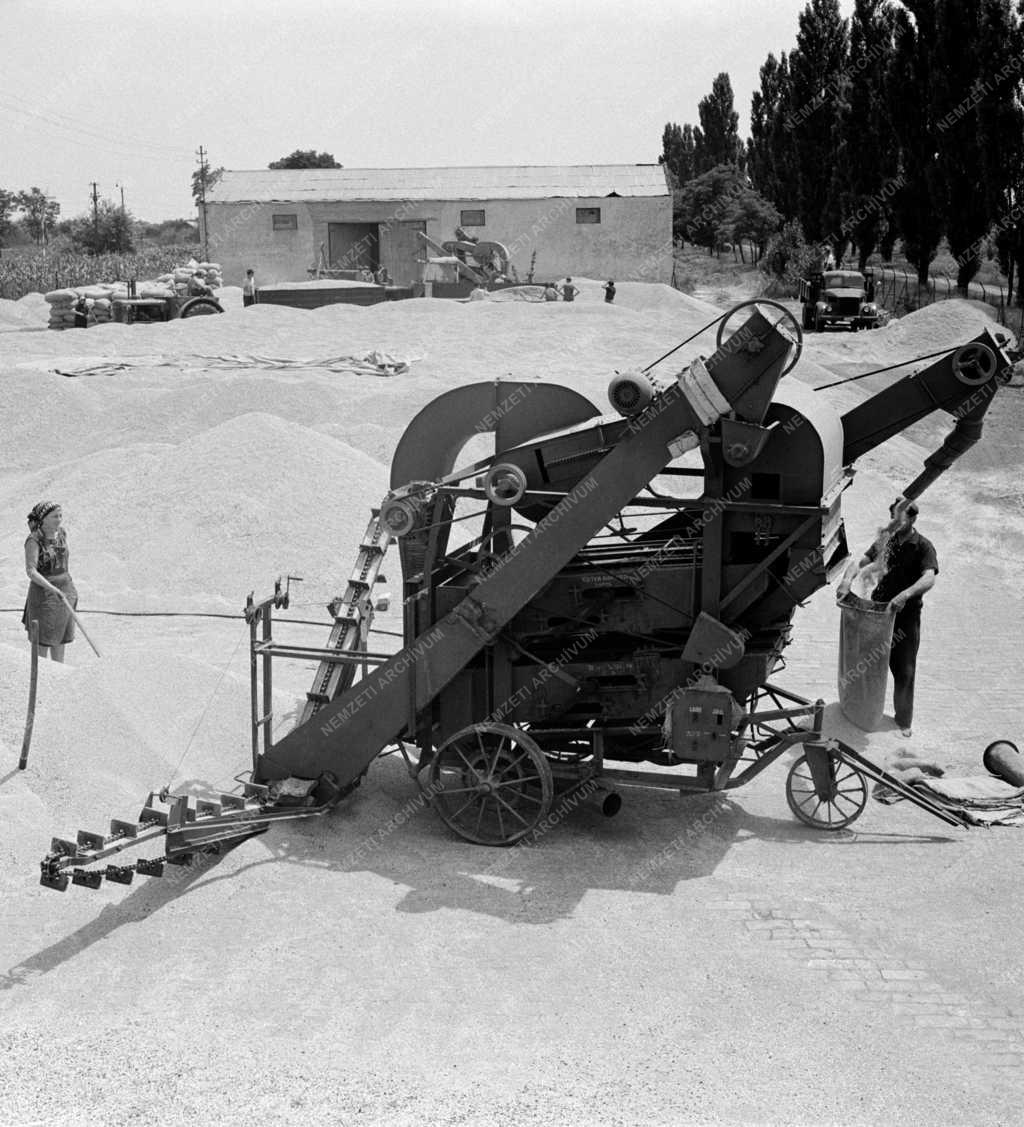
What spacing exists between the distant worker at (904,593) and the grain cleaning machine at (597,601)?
6.54 feet

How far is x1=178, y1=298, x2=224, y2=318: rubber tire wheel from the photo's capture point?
35094mm

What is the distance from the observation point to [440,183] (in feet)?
163

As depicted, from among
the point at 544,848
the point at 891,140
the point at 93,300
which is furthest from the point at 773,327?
the point at 891,140

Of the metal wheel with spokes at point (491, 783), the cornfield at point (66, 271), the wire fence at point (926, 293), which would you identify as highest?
the cornfield at point (66, 271)

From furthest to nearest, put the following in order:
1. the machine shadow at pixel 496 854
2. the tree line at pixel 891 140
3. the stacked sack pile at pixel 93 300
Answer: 1. the tree line at pixel 891 140
2. the stacked sack pile at pixel 93 300
3. the machine shadow at pixel 496 854

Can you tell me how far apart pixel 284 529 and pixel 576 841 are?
23.9 feet

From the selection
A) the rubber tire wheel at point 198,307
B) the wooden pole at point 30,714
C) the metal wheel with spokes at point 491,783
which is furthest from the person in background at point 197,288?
the metal wheel with spokes at point 491,783

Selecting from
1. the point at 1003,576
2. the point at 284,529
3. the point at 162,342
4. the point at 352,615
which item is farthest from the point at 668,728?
the point at 162,342

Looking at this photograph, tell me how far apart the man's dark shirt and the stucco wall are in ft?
125

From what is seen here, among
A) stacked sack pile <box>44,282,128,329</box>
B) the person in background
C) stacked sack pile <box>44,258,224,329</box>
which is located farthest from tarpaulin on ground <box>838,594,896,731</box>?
the person in background

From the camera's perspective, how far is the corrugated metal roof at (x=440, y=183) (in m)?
48.2

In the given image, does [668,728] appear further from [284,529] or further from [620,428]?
[284,529]

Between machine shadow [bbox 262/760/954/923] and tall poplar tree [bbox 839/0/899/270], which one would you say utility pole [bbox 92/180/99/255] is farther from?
→ machine shadow [bbox 262/760/954/923]

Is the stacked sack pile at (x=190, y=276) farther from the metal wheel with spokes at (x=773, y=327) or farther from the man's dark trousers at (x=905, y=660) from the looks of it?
the metal wheel with spokes at (x=773, y=327)
